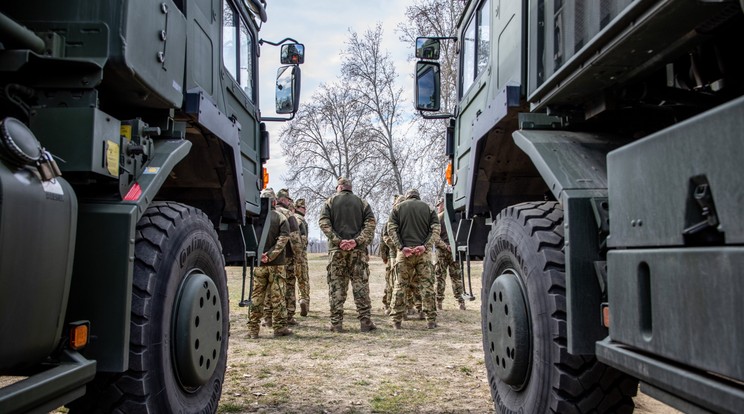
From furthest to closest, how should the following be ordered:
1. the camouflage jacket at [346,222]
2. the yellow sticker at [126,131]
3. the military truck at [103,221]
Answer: the camouflage jacket at [346,222] → the yellow sticker at [126,131] → the military truck at [103,221]

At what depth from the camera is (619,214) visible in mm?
2070

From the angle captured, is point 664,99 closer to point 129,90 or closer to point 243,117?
point 129,90

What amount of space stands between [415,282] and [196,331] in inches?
257

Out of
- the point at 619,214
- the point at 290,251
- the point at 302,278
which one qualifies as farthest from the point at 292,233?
the point at 619,214

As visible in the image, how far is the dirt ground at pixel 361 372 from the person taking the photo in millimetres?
4297

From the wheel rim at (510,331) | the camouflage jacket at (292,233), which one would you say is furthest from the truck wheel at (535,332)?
the camouflage jacket at (292,233)

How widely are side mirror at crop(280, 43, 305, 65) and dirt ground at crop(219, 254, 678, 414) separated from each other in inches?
112

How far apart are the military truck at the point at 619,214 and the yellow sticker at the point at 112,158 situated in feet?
6.03

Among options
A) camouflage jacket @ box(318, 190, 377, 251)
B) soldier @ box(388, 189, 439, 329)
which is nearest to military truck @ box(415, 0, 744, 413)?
camouflage jacket @ box(318, 190, 377, 251)

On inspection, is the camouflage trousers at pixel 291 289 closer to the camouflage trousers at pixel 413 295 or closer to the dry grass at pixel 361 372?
the dry grass at pixel 361 372

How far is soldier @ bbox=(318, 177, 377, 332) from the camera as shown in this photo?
27.5 ft

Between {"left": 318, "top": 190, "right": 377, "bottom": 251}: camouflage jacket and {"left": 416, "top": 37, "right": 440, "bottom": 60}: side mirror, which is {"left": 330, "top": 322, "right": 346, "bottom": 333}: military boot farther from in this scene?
{"left": 416, "top": 37, "right": 440, "bottom": 60}: side mirror

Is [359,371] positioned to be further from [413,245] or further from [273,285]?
[413,245]

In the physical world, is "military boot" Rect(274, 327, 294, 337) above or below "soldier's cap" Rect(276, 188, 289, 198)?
below
